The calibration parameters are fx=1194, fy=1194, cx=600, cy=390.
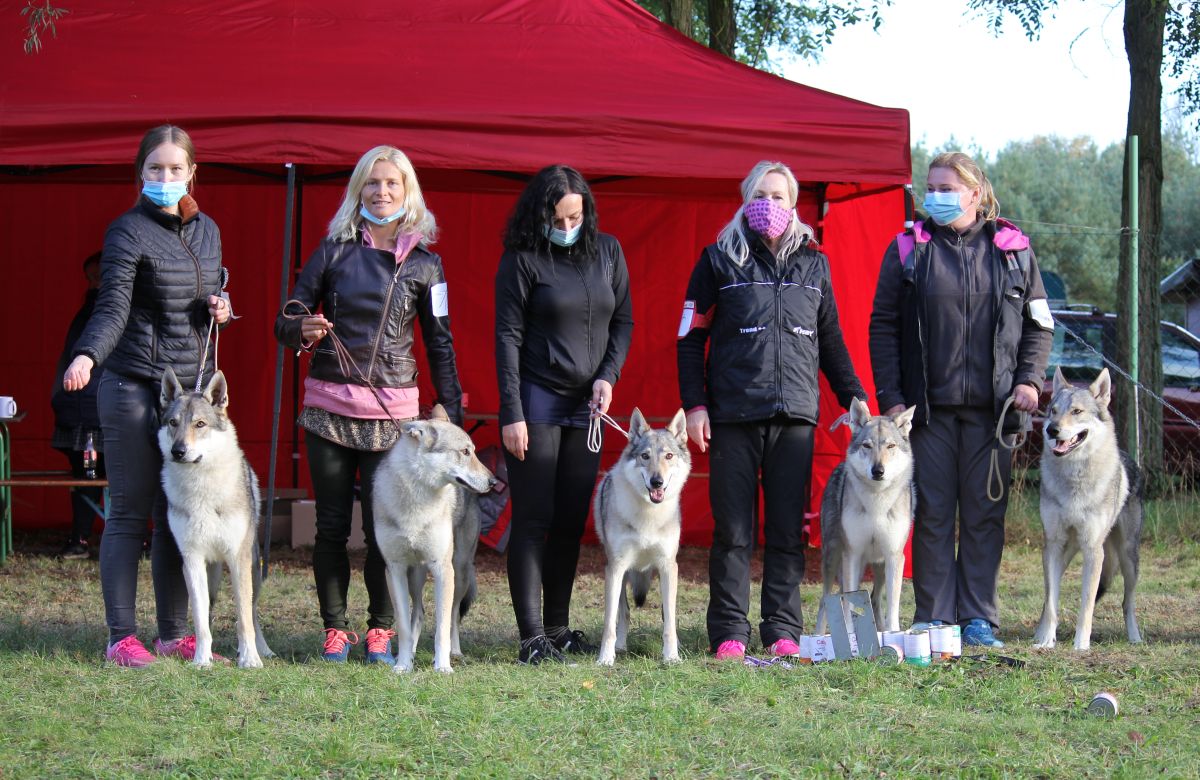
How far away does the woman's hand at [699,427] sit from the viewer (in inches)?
203

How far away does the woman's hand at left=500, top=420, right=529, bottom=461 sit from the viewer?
4922 millimetres

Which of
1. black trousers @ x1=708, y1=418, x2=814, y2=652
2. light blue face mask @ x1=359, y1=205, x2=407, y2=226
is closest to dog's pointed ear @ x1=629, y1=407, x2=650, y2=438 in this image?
black trousers @ x1=708, y1=418, x2=814, y2=652

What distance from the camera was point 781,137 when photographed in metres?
6.88

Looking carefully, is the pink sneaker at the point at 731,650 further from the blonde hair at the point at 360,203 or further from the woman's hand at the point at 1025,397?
the blonde hair at the point at 360,203

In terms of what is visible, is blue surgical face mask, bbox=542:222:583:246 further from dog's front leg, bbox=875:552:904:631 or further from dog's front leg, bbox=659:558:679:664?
dog's front leg, bbox=875:552:904:631

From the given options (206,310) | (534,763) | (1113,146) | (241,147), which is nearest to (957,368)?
(534,763)

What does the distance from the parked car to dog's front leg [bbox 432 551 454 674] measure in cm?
733

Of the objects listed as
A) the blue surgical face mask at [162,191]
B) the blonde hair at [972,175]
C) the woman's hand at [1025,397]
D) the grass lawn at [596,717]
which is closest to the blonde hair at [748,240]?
the blonde hair at [972,175]

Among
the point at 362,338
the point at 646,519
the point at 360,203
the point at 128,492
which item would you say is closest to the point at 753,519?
the point at 646,519

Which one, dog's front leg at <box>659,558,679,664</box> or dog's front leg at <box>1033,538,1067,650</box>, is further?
dog's front leg at <box>1033,538,1067,650</box>

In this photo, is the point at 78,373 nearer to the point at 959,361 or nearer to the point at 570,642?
the point at 570,642

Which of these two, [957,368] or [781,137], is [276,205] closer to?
[781,137]

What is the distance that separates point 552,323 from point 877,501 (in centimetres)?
167

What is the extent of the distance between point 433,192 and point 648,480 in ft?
15.0
